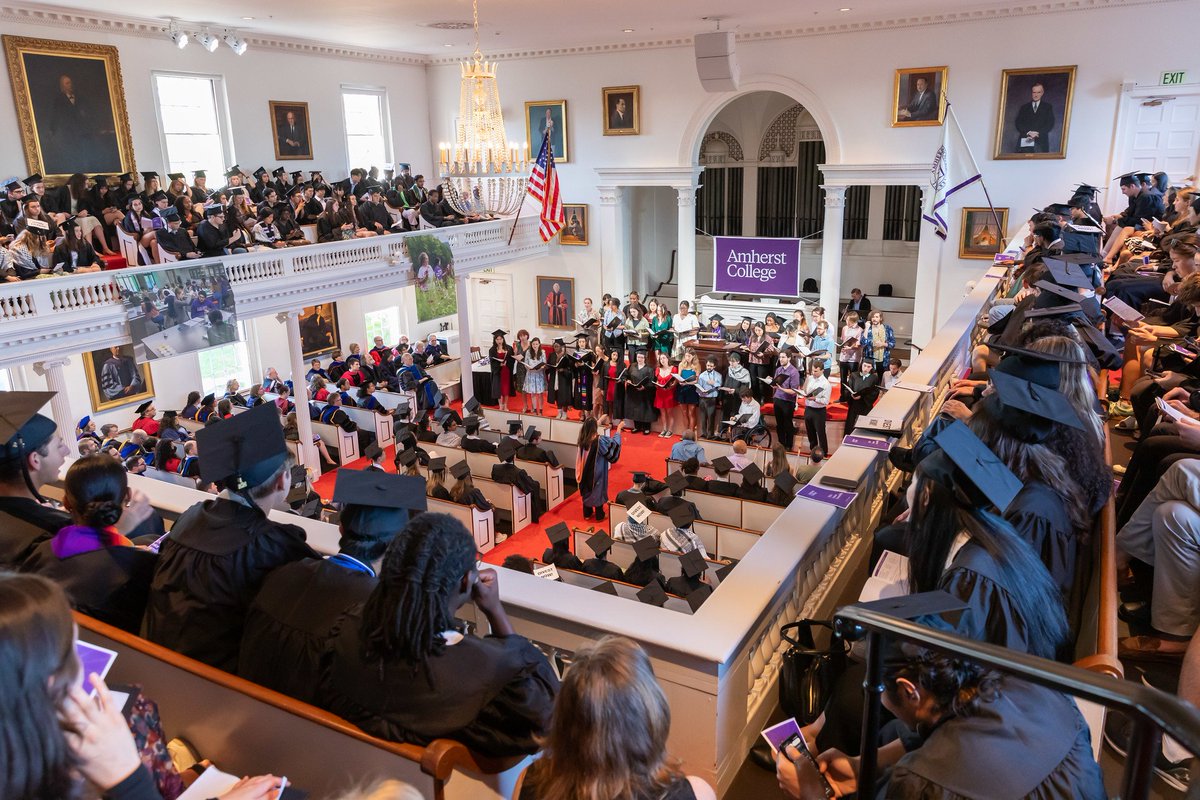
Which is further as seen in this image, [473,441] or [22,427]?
[473,441]

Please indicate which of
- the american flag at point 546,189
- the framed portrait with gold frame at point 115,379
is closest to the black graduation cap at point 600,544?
the american flag at point 546,189

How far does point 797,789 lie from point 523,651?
3.18 feet

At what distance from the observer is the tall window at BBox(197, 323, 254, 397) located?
721 inches

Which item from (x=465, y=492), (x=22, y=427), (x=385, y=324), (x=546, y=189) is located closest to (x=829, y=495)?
(x=22, y=427)

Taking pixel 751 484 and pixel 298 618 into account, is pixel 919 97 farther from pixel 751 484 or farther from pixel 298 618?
pixel 298 618

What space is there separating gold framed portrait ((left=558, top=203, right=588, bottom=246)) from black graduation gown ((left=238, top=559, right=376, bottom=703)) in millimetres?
19820

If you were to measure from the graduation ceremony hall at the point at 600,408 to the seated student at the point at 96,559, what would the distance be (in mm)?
13

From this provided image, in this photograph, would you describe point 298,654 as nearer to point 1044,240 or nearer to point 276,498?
point 276,498

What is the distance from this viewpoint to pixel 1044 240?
27.1 ft

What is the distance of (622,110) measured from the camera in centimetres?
2089

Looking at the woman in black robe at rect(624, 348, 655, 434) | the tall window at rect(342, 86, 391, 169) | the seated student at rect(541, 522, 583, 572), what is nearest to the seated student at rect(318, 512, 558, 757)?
the seated student at rect(541, 522, 583, 572)

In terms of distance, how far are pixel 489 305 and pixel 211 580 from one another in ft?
70.0

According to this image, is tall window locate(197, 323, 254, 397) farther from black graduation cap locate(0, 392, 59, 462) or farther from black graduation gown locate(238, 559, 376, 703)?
black graduation gown locate(238, 559, 376, 703)

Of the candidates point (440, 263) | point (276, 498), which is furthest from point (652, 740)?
point (440, 263)
